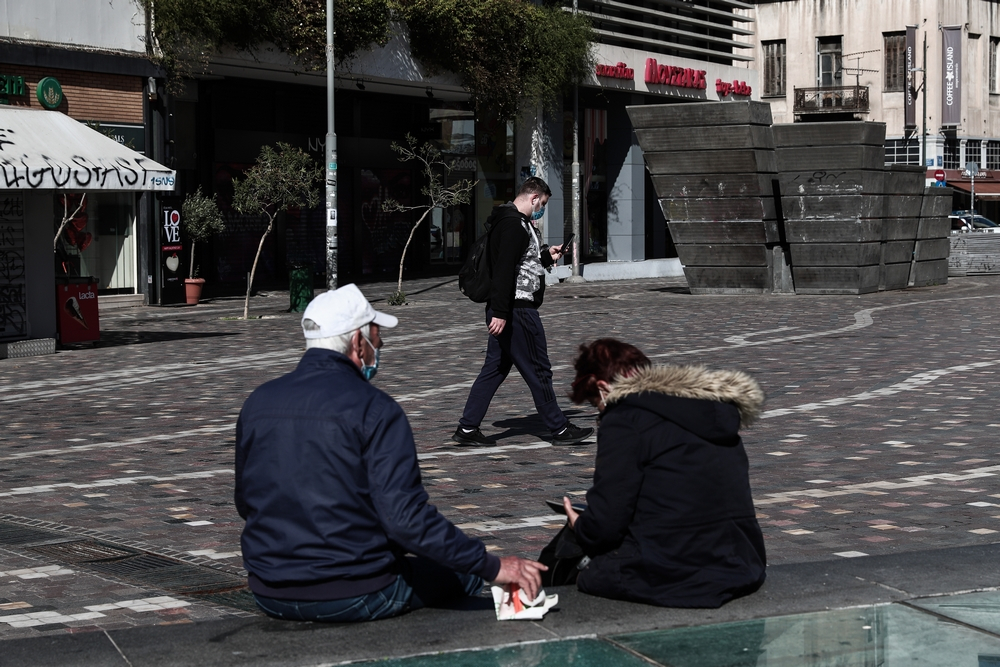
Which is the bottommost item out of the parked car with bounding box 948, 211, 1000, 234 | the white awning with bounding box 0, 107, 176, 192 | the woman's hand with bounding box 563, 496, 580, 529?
the woman's hand with bounding box 563, 496, 580, 529

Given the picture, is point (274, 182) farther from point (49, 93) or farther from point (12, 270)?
point (12, 270)

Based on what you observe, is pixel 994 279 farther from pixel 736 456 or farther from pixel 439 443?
pixel 736 456

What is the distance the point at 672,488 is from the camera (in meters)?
4.59

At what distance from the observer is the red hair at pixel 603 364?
4.82 metres

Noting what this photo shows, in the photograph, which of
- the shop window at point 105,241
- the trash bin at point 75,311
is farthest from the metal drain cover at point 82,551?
the shop window at point 105,241

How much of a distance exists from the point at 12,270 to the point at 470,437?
9.41 metres

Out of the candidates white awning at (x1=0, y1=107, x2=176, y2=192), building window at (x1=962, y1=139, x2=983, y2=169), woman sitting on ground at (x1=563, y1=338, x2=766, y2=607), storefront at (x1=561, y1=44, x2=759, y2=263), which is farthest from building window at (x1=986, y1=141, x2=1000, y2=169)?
woman sitting on ground at (x1=563, y1=338, x2=766, y2=607)

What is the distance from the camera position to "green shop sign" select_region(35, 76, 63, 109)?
2319 centimetres

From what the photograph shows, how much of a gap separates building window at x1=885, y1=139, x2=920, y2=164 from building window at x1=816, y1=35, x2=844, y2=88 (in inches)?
154

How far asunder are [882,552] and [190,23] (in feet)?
69.9

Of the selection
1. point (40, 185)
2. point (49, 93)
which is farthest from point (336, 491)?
point (49, 93)

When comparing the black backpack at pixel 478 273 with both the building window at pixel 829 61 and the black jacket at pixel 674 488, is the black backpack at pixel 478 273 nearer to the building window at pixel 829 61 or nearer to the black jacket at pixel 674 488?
the black jacket at pixel 674 488

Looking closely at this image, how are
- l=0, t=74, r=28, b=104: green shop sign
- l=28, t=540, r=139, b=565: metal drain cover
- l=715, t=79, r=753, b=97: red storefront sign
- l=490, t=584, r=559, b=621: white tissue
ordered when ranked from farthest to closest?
1. l=715, t=79, r=753, b=97: red storefront sign
2. l=0, t=74, r=28, b=104: green shop sign
3. l=28, t=540, r=139, b=565: metal drain cover
4. l=490, t=584, r=559, b=621: white tissue

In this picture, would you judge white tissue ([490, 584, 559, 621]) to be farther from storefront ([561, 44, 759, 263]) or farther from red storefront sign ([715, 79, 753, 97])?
red storefront sign ([715, 79, 753, 97])
